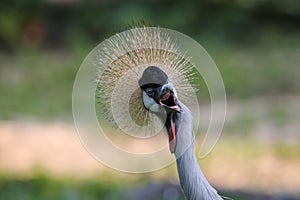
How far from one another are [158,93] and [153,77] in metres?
0.06

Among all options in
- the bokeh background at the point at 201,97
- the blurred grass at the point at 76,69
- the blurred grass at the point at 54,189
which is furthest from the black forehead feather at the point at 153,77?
the blurred grass at the point at 76,69

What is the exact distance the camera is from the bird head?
2.64 m

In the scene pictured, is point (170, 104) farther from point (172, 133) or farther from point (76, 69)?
point (76, 69)

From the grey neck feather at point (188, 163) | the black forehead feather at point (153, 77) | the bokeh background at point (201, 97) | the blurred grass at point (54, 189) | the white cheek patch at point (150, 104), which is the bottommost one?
the grey neck feather at point (188, 163)

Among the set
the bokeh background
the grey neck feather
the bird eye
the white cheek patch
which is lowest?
the grey neck feather

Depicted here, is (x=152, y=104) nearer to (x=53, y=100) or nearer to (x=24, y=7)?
(x=53, y=100)

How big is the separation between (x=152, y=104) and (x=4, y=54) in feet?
28.9

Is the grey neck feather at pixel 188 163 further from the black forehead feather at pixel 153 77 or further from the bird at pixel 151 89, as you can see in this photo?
→ the black forehead feather at pixel 153 77

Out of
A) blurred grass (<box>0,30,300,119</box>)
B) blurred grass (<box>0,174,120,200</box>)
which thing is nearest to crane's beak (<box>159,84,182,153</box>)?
blurred grass (<box>0,174,120,200</box>)

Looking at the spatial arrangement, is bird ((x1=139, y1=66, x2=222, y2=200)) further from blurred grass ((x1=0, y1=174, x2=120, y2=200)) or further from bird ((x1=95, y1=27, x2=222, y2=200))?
blurred grass ((x1=0, y1=174, x2=120, y2=200))

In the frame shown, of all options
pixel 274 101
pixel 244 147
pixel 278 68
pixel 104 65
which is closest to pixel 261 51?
pixel 278 68

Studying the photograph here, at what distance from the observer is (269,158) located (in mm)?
6586

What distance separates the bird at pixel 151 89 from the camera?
8.84 feet

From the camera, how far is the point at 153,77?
8.79 ft
